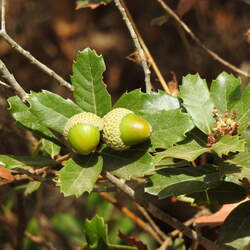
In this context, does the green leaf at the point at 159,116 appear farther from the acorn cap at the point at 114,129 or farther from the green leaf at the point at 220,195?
the green leaf at the point at 220,195

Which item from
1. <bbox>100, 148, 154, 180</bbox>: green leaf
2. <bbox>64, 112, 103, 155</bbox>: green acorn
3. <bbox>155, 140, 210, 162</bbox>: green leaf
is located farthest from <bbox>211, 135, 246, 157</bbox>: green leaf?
<bbox>64, 112, 103, 155</bbox>: green acorn

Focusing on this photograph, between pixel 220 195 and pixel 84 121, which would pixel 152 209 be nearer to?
pixel 220 195

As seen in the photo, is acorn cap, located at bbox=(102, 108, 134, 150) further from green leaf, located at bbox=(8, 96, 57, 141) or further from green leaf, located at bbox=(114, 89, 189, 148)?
green leaf, located at bbox=(8, 96, 57, 141)

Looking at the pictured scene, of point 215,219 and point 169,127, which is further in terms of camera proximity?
point 215,219

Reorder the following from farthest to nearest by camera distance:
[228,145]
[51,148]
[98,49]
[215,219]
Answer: [98,49], [215,219], [51,148], [228,145]

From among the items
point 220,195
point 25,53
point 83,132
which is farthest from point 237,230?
point 25,53
